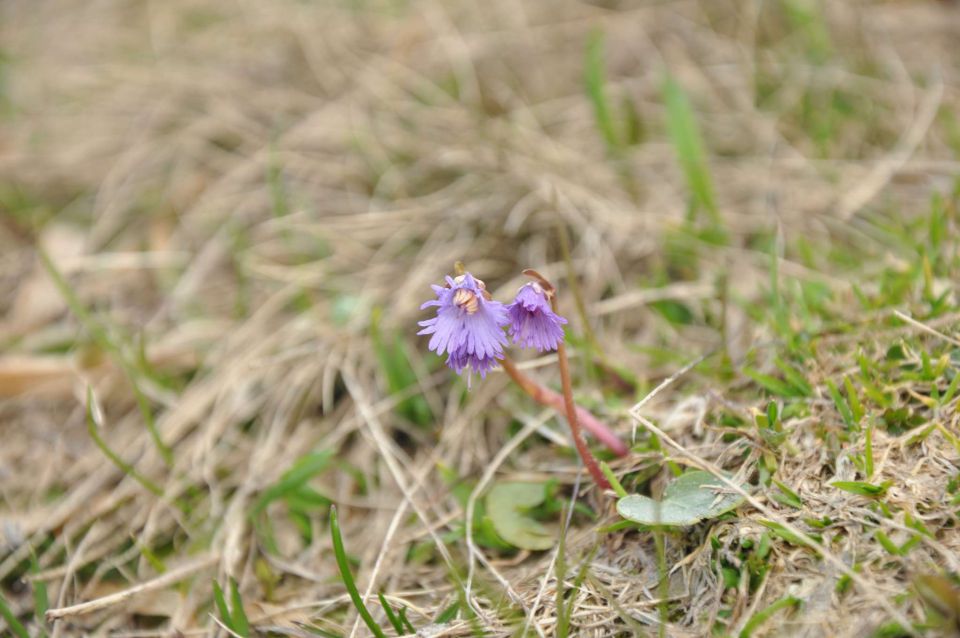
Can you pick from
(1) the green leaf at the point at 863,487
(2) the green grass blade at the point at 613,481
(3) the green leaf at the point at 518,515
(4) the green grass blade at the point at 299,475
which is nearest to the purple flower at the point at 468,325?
(2) the green grass blade at the point at 613,481

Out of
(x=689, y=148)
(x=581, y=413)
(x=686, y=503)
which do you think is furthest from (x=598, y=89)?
(x=686, y=503)

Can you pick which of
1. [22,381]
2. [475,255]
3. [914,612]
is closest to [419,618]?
[914,612]

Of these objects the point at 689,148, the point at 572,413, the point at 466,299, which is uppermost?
the point at 466,299

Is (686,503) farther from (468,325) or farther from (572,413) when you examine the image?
(468,325)

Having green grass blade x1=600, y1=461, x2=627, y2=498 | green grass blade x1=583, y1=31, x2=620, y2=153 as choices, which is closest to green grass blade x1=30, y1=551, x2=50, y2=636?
green grass blade x1=600, y1=461, x2=627, y2=498

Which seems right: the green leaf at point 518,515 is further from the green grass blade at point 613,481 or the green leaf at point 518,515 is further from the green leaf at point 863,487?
the green leaf at point 863,487

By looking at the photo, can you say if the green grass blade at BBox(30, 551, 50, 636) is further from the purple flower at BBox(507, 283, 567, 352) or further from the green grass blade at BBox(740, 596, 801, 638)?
the green grass blade at BBox(740, 596, 801, 638)
